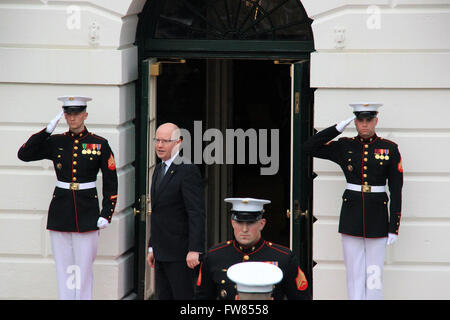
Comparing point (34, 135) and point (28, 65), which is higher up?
point (28, 65)

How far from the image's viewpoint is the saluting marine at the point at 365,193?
323 inches

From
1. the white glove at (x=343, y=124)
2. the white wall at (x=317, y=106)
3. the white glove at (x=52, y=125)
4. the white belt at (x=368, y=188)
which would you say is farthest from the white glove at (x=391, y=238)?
the white glove at (x=52, y=125)

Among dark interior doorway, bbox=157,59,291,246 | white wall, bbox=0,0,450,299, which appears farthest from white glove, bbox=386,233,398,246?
dark interior doorway, bbox=157,59,291,246

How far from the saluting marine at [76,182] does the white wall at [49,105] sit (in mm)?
471

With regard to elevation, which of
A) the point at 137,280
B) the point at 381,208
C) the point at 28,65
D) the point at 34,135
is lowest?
the point at 137,280

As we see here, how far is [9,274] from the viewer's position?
907cm

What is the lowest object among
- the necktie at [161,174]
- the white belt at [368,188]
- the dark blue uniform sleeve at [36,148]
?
the white belt at [368,188]

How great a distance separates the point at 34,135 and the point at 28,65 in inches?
32.7

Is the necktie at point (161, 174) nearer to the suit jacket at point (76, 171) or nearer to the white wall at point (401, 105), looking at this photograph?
the suit jacket at point (76, 171)

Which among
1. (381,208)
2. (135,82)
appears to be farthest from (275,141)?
(381,208)

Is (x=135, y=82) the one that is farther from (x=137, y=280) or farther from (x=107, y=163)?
(x=137, y=280)

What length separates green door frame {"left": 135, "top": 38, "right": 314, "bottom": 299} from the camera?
8.90 meters

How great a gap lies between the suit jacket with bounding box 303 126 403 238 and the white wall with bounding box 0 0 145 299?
67.0 inches

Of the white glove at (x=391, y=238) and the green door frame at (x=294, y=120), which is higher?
the green door frame at (x=294, y=120)
